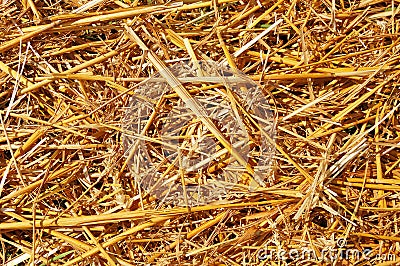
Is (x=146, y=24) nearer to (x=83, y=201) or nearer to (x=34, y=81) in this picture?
(x=34, y=81)

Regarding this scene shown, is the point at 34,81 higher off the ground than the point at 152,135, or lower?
higher

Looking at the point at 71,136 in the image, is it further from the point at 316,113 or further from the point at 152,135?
the point at 316,113

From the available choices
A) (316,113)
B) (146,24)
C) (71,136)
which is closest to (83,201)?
(71,136)

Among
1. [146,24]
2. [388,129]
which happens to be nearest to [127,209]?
[146,24]

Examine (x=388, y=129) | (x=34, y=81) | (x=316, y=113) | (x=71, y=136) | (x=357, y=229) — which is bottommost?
(x=357, y=229)

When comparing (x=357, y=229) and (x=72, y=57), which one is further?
(x=72, y=57)

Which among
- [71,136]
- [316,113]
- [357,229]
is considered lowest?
[357,229]
